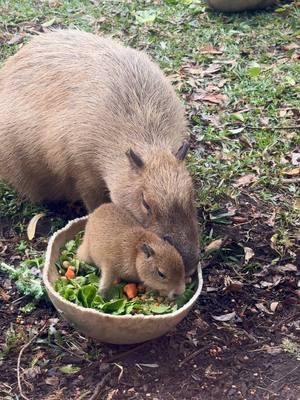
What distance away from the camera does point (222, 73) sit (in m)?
6.36

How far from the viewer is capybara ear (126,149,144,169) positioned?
389 cm

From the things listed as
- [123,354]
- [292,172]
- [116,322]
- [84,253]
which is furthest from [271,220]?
[116,322]

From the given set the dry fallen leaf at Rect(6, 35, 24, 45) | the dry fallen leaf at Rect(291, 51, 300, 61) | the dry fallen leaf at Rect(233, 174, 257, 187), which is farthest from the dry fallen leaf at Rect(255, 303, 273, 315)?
the dry fallen leaf at Rect(6, 35, 24, 45)

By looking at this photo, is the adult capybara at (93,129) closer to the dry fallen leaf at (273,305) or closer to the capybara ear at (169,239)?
the capybara ear at (169,239)

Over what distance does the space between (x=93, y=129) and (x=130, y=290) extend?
3.69ft

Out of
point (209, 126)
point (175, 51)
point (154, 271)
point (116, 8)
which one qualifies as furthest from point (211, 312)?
point (116, 8)

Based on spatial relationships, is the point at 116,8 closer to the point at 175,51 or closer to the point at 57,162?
the point at 175,51

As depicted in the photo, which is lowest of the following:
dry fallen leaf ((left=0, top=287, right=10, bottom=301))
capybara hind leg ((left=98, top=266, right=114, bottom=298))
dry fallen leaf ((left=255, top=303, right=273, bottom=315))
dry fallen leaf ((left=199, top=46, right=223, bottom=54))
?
dry fallen leaf ((left=255, top=303, right=273, bottom=315))

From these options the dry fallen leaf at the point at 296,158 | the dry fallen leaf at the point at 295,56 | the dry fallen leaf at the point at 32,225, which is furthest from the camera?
the dry fallen leaf at the point at 295,56

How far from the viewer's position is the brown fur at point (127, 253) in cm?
346

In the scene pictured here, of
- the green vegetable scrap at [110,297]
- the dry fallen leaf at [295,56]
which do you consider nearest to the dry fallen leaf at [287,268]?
the green vegetable scrap at [110,297]

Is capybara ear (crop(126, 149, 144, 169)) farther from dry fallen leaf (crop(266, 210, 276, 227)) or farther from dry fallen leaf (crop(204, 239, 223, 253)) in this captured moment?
dry fallen leaf (crop(266, 210, 276, 227))

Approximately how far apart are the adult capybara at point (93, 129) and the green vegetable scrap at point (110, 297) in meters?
0.37

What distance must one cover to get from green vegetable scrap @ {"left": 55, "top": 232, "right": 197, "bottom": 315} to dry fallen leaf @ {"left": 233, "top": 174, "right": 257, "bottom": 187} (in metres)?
1.40
